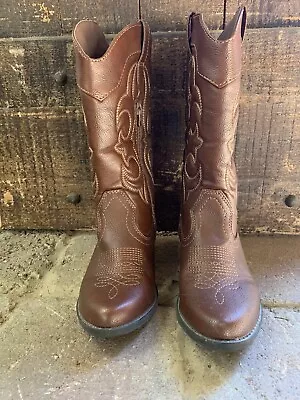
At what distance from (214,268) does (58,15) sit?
70 centimetres

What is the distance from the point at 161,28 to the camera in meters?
1.11

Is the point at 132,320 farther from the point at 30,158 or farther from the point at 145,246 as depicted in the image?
the point at 30,158

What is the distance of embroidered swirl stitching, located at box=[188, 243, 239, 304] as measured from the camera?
910 millimetres

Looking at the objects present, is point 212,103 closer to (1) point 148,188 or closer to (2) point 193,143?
(2) point 193,143

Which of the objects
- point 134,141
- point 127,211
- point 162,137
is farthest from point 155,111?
point 127,211

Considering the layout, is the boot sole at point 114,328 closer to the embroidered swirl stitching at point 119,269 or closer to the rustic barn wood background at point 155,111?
the embroidered swirl stitching at point 119,269

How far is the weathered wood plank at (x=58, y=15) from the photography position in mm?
1100

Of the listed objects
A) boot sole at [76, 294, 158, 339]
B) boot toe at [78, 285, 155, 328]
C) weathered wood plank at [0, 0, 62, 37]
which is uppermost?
weathered wood plank at [0, 0, 62, 37]

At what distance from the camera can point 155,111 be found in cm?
118

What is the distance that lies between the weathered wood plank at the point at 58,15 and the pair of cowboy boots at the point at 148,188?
12 centimetres

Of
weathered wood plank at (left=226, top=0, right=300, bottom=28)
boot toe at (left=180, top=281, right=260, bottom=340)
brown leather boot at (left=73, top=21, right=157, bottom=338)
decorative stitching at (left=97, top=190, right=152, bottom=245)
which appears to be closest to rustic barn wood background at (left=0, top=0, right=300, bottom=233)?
weathered wood plank at (left=226, top=0, right=300, bottom=28)

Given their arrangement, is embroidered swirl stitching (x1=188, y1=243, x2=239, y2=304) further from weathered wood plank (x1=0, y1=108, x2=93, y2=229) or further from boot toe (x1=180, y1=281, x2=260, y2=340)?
weathered wood plank (x1=0, y1=108, x2=93, y2=229)

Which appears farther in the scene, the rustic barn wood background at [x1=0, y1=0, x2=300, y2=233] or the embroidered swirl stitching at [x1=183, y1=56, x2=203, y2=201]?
the rustic barn wood background at [x1=0, y1=0, x2=300, y2=233]

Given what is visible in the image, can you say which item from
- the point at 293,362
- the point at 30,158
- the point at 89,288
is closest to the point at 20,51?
the point at 30,158
